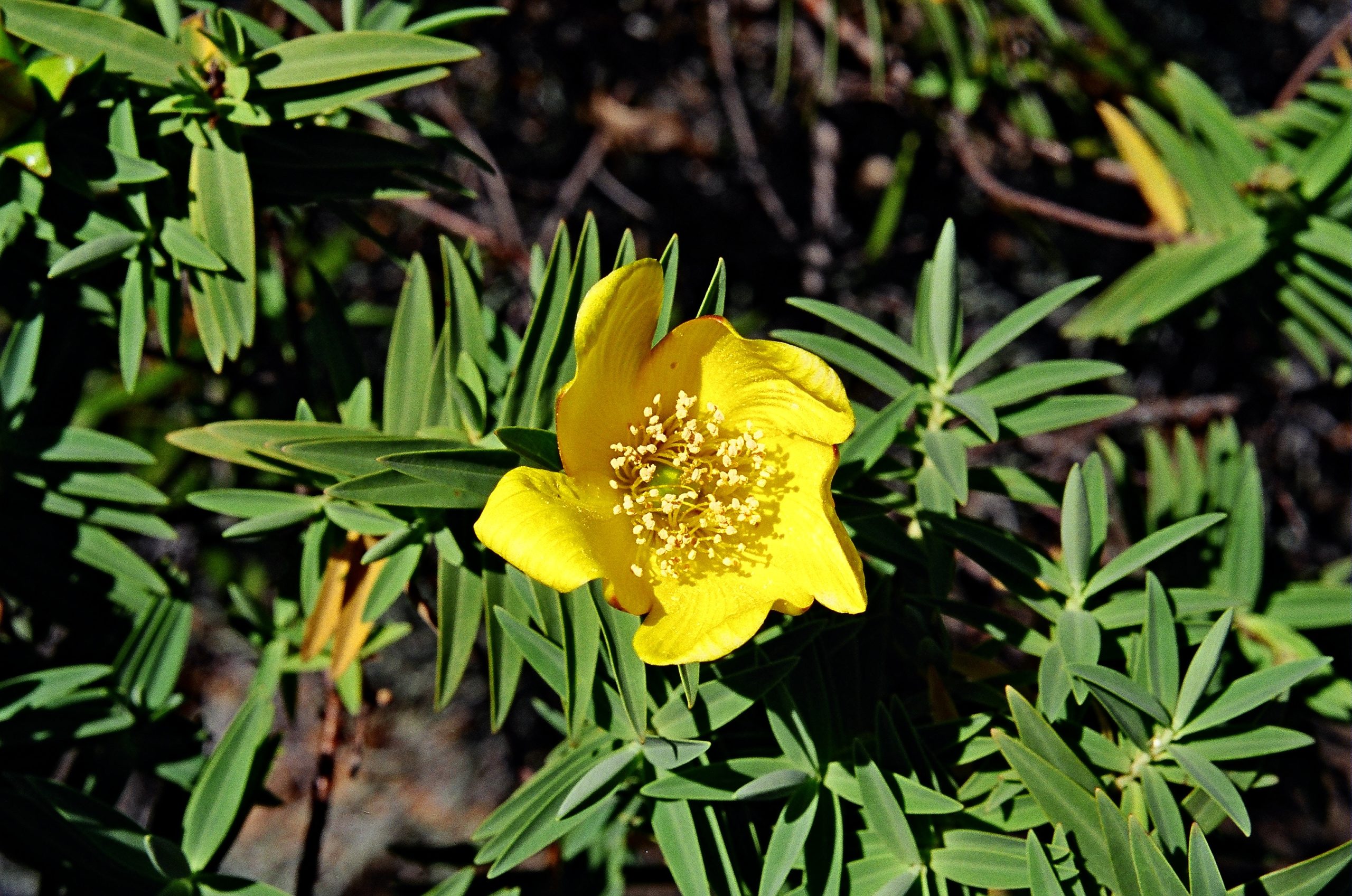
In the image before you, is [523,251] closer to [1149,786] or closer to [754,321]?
[754,321]

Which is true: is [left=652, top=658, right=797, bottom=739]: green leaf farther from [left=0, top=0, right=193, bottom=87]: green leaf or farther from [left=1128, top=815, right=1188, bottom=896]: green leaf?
[left=0, top=0, right=193, bottom=87]: green leaf

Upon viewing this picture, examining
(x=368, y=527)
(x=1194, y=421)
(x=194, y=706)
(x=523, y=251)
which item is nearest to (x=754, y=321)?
(x=523, y=251)

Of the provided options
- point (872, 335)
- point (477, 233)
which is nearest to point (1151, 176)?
point (872, 335)

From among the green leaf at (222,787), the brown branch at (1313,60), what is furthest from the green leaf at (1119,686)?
the brown branch at (1313,60)

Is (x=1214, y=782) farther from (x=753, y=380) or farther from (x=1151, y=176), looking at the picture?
(x=1151, y=176)

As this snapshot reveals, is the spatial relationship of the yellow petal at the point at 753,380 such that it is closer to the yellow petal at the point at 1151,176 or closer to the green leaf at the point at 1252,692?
the green leaf at the point at 1252,692

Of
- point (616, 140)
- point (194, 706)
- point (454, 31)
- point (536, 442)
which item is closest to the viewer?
point (536, 442)

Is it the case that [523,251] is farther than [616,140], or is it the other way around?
[616,140]
